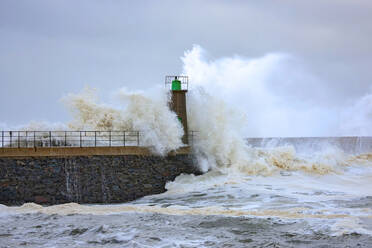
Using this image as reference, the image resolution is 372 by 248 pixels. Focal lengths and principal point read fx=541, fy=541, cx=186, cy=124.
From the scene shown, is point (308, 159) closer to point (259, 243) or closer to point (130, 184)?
point (130, 184)

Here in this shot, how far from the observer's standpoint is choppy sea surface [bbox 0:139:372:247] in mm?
9781

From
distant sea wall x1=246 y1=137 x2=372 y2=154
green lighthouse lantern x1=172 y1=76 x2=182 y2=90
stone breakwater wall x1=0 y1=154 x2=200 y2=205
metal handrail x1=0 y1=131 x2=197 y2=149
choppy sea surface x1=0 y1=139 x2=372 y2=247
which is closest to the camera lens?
choppy sea surface x1=0 y1=139 x2=372 y2=247

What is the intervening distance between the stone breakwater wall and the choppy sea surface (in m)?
0.65

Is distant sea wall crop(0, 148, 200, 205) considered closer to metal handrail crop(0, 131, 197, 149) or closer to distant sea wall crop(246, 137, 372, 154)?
metal handrail crop(0, 131, 197, 149)

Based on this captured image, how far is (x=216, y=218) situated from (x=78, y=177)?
18.2 feet

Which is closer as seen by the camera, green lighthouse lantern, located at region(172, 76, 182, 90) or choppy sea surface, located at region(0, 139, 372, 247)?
choppy sea surface, located at region(0, 139, 372, 247)

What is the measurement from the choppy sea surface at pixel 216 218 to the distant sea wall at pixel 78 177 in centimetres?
67

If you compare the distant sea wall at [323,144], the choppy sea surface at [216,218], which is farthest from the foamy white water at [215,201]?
the distant sea wall at [323,144]

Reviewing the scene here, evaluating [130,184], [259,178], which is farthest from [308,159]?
[130,184]

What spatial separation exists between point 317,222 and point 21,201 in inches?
326

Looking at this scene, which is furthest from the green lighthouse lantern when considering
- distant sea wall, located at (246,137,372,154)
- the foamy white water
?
→ distant sea wall, located at (246,137,372,154)

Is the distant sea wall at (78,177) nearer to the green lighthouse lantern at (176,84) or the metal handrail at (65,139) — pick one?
the metal handrail at (65,139)

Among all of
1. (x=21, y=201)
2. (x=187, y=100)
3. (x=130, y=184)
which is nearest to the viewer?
(x=21, y=201)

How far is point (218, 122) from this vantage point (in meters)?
21.1
